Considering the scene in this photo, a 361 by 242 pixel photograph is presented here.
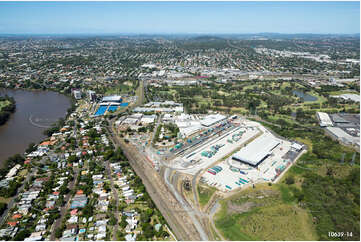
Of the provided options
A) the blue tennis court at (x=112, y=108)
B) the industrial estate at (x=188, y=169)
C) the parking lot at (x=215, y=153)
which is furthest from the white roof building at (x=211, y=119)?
the blue tennis court at (x=112, y=108)

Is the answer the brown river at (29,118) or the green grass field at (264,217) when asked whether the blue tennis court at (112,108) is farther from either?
the green grass field at (264,217)

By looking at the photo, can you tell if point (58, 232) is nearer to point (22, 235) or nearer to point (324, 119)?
point (22, 235)

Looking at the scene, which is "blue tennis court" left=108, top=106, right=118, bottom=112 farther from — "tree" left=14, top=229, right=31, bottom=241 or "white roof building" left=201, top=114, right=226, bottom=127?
"tree" left=14, top=229, right=31, bottom=241

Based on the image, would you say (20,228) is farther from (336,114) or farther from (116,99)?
(336,114)

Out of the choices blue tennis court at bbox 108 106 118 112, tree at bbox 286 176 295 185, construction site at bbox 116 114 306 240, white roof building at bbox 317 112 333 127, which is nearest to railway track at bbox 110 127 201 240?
construction site at bbox 116 114 306 240

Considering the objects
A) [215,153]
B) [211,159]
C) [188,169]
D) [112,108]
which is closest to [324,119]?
[215,153]
